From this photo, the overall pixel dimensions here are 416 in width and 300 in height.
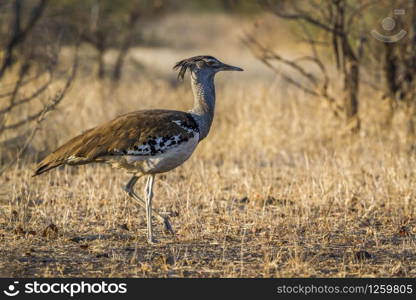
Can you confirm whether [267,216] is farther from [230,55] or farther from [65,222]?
[230,55]

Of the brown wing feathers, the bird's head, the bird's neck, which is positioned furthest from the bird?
the bird's head

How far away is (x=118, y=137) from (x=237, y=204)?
5.80 ft

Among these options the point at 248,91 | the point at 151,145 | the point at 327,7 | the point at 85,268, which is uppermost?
the point at 327,7

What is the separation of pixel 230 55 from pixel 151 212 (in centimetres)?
1815

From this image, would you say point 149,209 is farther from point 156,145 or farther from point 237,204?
point 237,204

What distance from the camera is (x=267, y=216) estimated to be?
631cm

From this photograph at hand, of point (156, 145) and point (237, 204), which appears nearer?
point (156, 145)

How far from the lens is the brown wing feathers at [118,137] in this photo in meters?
5.36

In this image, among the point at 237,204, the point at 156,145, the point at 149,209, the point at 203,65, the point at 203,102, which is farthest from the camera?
the point at 237,204

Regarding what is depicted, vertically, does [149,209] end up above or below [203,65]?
below

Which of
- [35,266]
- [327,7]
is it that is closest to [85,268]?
[35,266]

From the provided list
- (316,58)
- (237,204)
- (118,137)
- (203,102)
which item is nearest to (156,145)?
(118,137)

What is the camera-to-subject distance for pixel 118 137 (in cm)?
539

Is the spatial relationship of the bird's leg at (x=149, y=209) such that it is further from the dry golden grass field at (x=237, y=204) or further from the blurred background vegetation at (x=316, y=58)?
the blurred background vegetation at (x=316, y=58)
